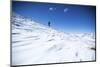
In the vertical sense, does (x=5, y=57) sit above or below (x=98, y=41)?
below

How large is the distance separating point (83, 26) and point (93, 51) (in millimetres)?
418

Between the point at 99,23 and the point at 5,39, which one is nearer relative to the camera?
the point at 5,39

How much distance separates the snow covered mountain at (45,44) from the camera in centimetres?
195

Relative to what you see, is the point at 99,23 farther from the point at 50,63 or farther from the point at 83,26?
the point at 50,63

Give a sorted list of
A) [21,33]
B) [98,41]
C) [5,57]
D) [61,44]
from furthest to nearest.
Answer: [98,41] < [61,44] < [21,33] < [5,57]

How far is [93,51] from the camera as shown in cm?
227

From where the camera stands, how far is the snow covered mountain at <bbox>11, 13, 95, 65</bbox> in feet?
6.39

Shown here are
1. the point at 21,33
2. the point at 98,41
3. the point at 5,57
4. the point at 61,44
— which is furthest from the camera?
the point at 98,41

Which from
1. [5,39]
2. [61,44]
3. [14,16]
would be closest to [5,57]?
[5,39]

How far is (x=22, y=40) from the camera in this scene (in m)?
1.97

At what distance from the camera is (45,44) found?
6.79ft

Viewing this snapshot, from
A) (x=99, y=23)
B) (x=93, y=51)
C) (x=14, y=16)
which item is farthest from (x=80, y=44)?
(x=14, y=16)

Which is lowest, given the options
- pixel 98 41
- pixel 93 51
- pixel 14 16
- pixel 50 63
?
pixel 50 63

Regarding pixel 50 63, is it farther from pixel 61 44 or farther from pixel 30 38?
pixel 30 38
